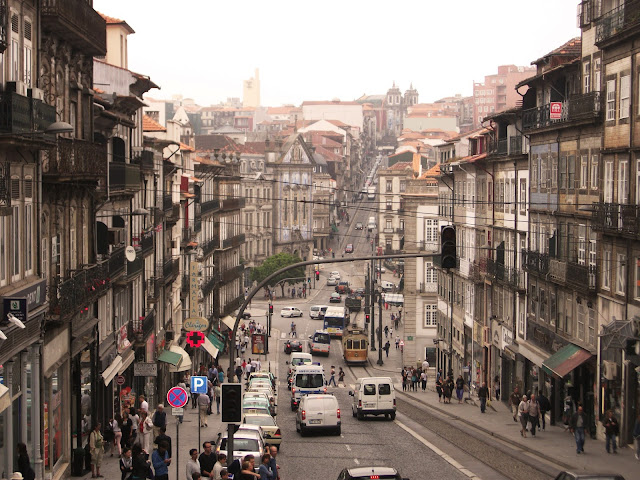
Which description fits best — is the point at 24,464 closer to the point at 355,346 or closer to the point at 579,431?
the point at 579,431

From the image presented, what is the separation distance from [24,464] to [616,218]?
19.8 m

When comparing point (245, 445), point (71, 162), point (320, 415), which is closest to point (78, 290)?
point (71, 162)

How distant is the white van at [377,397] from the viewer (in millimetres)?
41781

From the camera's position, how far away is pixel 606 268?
115 feet

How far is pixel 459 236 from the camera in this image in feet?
207

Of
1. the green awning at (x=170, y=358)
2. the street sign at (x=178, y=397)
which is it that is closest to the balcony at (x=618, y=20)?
the street sign at (x=178, y=397)

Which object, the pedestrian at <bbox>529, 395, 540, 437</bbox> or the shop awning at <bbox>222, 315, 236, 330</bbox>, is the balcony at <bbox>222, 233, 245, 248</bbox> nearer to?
the shop awning at <bbox>222, 315, 236, 330</bbox>

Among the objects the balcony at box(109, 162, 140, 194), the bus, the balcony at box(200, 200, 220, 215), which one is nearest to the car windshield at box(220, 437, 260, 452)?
the balcony at box(109, 162, 140, 194)

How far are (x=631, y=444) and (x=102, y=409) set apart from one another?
16.3 meters

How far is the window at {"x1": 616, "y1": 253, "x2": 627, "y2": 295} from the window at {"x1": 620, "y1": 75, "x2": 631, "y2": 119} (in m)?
4.44

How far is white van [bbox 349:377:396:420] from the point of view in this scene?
41781mm

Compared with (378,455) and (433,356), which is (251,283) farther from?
(378,455)

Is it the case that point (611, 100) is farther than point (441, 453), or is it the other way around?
point (611, 100)

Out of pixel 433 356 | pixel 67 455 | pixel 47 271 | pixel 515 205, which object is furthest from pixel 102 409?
pixel 433 356
